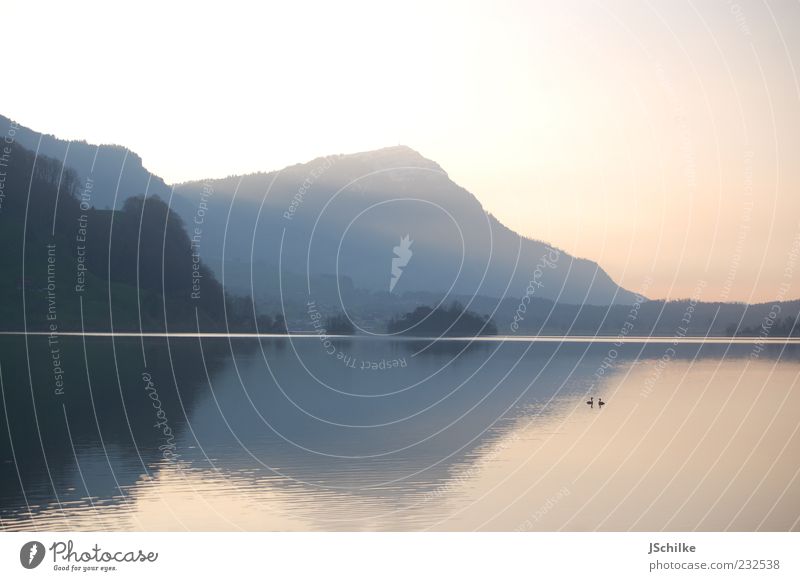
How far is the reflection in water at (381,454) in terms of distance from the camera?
36625 millimetres

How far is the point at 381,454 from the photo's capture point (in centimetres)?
5212

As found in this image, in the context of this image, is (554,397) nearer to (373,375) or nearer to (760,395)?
(760,395)

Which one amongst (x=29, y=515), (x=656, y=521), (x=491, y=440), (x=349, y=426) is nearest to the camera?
(x=29, y=515)

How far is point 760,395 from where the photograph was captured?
96125 millimetres

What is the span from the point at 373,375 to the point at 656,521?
85484 millimetres

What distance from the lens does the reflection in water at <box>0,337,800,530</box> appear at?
3662 centimetres

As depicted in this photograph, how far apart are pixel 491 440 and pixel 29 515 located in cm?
3040

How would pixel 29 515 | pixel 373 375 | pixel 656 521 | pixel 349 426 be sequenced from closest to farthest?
pixel 29 515
pixel 656 521
pixel 349 426
pixel 373 375

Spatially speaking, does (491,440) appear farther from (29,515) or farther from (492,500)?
(29,515)

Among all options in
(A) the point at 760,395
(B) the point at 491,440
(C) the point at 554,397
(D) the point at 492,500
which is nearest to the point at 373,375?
(C) the point at 554,397

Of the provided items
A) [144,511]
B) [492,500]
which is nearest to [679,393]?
[492,500]

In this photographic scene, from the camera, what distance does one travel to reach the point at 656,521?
37.8 m
